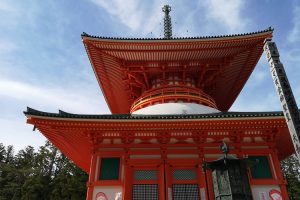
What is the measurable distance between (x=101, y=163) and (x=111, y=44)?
610 centimetres

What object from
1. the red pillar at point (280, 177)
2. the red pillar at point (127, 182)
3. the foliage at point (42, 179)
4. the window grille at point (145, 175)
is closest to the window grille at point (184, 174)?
the window grille at point (145, 175)

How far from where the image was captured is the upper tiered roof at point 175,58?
43.4 feet

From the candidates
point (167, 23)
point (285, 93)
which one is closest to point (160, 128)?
point (285, 93)

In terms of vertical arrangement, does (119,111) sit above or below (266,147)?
above

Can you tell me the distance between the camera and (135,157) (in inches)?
434

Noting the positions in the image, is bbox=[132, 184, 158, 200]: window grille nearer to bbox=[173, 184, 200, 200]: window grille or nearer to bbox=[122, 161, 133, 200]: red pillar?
bbox=[122, 161, 133, 200]: red pillar

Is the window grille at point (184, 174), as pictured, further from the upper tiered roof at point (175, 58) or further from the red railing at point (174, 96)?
the upper tiered roof at point (175, 58)

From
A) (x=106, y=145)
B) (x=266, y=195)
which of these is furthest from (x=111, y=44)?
(x=266, y=195)

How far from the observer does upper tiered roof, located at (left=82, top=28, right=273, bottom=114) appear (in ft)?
43.4

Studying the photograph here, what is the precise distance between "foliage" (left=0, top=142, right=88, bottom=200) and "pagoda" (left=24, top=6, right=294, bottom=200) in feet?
89.7

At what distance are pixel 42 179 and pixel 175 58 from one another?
36.2 metres

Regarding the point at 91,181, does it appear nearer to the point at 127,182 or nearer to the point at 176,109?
the point at 127,182

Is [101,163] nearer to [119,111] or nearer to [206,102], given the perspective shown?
[206,102]

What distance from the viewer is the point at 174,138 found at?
11.0 m
